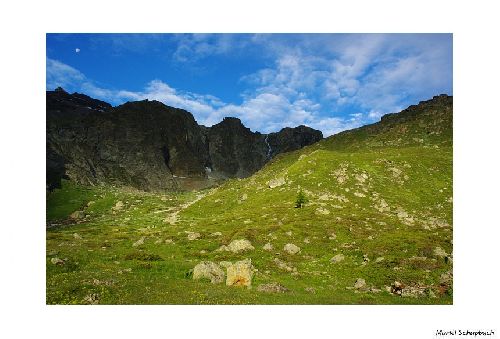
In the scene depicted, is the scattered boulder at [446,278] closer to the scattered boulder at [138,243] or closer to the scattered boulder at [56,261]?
the scattered boulder at [56,261]

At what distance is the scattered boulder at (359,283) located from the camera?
1387 inches

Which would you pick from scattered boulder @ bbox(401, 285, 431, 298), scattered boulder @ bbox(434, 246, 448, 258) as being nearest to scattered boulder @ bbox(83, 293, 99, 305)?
scattered boulder @ bbox(401, 285, 431, 298)

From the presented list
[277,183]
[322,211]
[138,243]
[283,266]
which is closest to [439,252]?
[283,266]

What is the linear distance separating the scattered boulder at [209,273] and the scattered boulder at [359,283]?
1222cm

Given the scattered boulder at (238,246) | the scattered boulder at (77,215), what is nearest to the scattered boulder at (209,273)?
the scattered boulder at (238,246)

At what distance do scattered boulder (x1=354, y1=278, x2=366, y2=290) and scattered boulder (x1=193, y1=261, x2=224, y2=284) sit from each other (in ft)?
40.1

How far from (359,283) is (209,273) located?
1372 centimetres

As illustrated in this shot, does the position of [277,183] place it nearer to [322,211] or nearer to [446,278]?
[322,211]

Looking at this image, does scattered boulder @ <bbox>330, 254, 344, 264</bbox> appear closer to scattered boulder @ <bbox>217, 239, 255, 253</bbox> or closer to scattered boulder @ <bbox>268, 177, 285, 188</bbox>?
scattered boulder @ <bbox>217, 239, 255, 253</bbox>

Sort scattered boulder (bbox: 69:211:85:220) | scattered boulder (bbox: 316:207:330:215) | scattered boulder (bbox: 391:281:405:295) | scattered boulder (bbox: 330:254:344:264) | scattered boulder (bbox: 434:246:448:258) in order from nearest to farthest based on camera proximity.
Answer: scattered boulder (bbox: 391:281:405:295) → scattered boulder (bbox: 434:246:448:258) → scattered boulder (bbox: 330:254:344:264) → scattered boulder (bbox: 316:207:330:215) → scattered boulder (bbox: 69:211:85:220)

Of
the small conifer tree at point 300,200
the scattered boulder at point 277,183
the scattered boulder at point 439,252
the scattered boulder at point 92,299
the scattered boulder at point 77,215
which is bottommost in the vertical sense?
the scattered boulder at point 77,215

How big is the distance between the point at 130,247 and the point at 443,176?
8385 cm

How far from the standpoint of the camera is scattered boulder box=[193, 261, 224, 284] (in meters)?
33.7

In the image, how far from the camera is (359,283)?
35844mm
